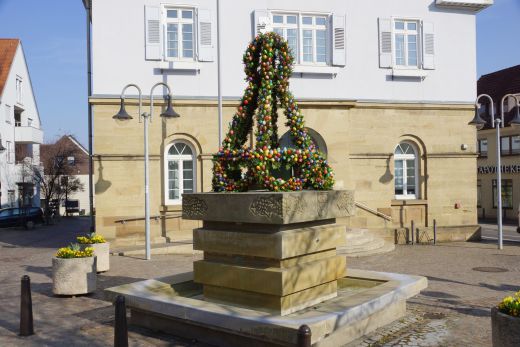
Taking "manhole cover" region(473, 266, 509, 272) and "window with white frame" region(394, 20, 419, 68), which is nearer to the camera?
"manhole cover" region(473, 266, 509, 272)

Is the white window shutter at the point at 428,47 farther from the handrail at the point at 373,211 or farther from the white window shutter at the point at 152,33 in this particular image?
the white window shutter at the point at 152,33

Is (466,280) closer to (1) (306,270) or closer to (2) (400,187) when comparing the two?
(1) (306,270)

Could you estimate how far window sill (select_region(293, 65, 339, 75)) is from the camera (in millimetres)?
18594

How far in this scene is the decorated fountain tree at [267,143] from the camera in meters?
7.65

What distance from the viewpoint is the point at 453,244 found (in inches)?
752

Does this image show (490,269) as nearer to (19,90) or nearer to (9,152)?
(9,152)

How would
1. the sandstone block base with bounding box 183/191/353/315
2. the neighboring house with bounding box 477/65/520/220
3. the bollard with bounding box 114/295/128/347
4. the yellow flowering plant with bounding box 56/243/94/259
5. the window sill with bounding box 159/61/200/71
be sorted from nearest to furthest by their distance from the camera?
1. the bollard with bounding box 114/295/128/347
2. the sandstone block base with bounding box 183/191/353/315
3. the yellow flowering plant with bounding box 56/243/94/259
4. the window sill with bounding box 159/61/200/71
5. the neighboring house with bounding box 477/65/520/220

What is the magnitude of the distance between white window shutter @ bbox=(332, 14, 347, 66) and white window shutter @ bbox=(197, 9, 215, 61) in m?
4.41

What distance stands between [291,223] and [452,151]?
1484 centimetres

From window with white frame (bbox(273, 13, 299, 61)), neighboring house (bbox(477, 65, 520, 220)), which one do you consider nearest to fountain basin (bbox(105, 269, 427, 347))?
window with white frame (bbox(273, 13, 299, 61))

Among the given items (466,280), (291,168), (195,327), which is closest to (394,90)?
(466,280)

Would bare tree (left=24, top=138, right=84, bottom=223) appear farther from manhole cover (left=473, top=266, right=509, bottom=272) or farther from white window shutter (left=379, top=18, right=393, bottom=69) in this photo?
manhole cover (left=473, top=266, right=509, bottom=272)

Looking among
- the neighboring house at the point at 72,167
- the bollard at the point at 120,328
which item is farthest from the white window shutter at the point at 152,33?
the neighboring house at the point at 72,167

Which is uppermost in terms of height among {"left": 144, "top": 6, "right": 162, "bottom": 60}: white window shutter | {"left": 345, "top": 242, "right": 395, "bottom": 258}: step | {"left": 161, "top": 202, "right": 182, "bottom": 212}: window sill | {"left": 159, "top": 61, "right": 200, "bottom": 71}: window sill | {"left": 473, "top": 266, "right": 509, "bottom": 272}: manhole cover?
{"left": 144, "top": 6, "right": 162, "bottom": 60}: white window shutter
